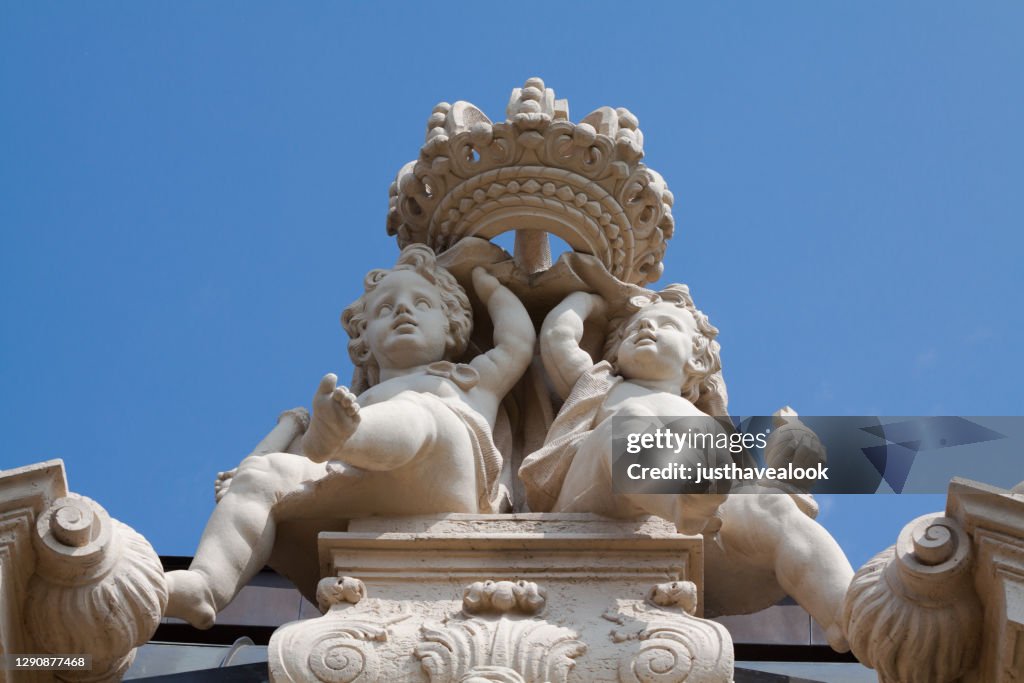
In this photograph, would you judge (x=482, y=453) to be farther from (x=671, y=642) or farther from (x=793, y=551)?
(x=671, y=642)

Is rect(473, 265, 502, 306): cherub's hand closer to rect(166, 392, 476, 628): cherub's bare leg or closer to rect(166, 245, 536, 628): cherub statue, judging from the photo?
rect(166, 245, 536, 628): cherub statue

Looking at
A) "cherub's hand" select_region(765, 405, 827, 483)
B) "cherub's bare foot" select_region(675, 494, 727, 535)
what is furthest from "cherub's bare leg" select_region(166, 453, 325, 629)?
"cherub's hand" select_region(765, 405, 827, 483)

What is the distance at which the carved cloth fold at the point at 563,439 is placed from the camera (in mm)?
9562

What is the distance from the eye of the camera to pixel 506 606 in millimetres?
8336

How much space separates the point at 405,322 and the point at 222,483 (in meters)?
1.29

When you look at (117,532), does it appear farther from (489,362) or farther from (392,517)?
(489,362)

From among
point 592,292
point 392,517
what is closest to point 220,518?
point 392,517

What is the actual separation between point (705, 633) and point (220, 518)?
2.22 metres

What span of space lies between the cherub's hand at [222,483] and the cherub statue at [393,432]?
14 mm

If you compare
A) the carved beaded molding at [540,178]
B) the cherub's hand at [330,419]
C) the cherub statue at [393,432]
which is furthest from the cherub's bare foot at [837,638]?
the carved beaded molding at [540,178]

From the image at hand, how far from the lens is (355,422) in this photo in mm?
8469

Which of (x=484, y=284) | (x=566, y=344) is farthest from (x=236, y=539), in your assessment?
Answer: (x=484, y=284)

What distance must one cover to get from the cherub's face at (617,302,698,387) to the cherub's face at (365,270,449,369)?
0.91 meters

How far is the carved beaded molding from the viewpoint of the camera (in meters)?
11.1
